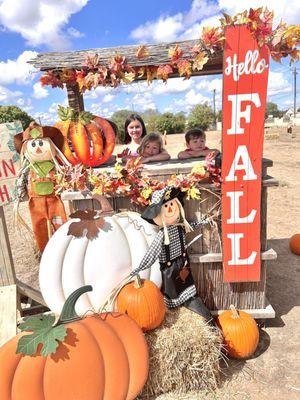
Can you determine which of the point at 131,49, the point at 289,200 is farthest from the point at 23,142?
the point at 289,200

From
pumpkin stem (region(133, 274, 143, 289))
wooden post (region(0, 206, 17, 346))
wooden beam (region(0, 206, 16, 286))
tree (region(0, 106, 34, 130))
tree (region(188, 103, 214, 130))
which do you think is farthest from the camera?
tree (region(188, 103, 214, 130))

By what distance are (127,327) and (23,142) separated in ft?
7.60

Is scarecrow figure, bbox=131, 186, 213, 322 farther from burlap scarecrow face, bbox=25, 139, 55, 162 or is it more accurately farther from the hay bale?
burlap scarecrow face, bbox=25, 139, 55, 162

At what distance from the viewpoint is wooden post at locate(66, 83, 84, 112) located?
3344mm

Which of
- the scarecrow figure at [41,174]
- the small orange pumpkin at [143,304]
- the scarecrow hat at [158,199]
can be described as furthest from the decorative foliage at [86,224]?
the scarecrow figure at [41,174]

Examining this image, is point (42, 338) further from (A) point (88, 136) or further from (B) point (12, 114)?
(B) point (12, 114)

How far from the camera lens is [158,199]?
9.17 feet

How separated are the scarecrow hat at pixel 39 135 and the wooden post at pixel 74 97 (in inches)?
13.3

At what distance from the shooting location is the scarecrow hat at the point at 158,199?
2764mm

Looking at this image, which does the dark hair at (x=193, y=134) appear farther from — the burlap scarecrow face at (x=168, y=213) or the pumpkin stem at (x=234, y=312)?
the pumpkin stem at (x=234, y=312)

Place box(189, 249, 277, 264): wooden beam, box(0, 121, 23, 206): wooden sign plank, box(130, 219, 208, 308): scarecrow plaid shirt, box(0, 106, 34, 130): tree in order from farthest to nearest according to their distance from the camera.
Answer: box(0, 106, 34, 130): tree < box(0, 121, 23, 206): wooden sign plank < box(189, 249, 277, 264): wooden beam < box(130, 219, 208, 308): scarecrow plaid shirt

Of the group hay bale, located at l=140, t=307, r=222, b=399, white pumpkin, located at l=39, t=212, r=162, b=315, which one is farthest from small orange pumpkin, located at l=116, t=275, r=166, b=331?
white pumpkin, located at l=39, t=212, r=162, b=315

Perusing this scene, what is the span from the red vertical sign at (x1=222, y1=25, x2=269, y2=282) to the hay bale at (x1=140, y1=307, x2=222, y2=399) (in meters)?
0.69

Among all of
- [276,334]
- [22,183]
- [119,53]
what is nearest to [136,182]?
[119,53]
